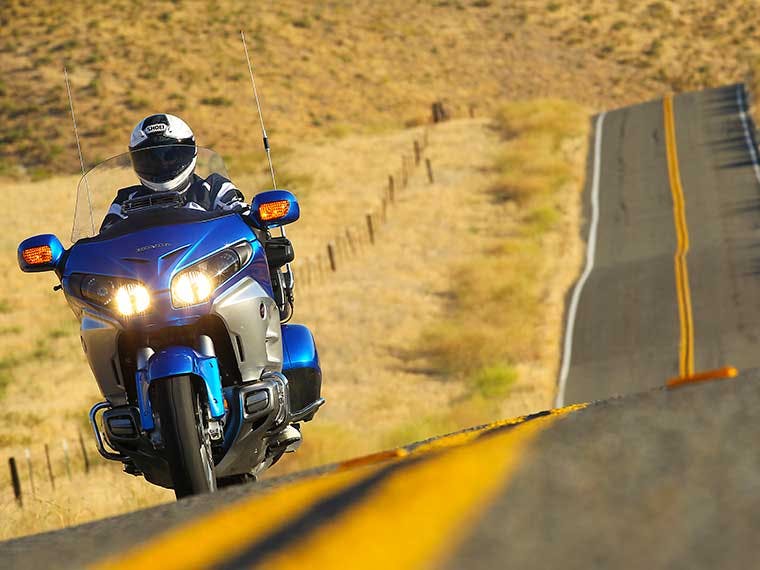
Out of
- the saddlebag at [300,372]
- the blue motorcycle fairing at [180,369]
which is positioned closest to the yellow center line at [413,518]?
the blue motorcycle fairing at [180,369]

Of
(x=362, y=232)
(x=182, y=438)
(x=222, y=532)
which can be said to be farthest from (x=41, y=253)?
(x=362, y=232)

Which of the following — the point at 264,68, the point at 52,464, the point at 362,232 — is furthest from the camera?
the point at 264,68

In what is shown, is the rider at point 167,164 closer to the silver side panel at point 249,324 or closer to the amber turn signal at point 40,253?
the amber turn signal at point 40,253

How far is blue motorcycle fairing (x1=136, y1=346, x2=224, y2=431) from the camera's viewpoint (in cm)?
631

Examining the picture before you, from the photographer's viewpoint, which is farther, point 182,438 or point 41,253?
point 41,253

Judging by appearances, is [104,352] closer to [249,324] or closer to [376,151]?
[249,324]

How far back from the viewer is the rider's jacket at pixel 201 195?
7648 millimetres

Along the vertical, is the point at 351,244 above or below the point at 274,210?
below

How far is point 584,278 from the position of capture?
29.5m

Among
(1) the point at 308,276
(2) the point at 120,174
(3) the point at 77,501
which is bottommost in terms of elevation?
(1) the point at 308,276

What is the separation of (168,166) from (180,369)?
1.77 metres

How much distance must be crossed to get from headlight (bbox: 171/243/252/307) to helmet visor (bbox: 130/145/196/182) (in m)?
0.93

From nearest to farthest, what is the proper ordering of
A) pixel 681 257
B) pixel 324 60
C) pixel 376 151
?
pixel 681 257
pixel 376 151
pixel 324 60

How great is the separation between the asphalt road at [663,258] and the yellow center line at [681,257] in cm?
12
